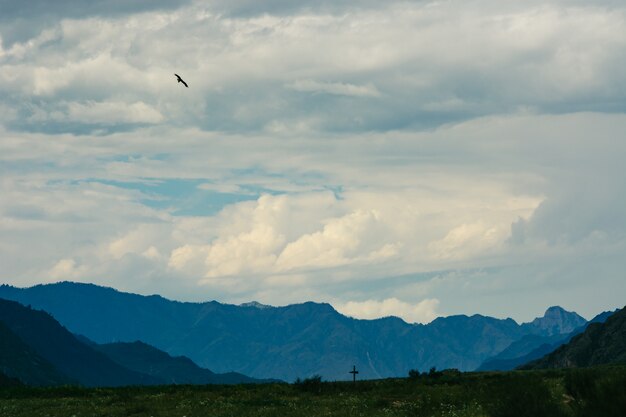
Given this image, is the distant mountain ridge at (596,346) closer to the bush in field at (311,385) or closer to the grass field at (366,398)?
the grass field at (366,398)

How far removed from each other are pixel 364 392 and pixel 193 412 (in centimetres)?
1517

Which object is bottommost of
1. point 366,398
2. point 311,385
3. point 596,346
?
point 366,398

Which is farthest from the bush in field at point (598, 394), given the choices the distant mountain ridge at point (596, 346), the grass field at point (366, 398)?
the distant mountain ridge at point (596, 346)

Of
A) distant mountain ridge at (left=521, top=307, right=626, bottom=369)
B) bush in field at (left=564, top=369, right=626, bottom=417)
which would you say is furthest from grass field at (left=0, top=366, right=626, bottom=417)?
distant mountain ridge at (left=521, top=307, right=626, bottom=369)

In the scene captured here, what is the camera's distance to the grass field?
34062mm

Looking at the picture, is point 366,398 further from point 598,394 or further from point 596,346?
point 596,346

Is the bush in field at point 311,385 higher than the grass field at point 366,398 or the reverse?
higher

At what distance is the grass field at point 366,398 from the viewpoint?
34062mm

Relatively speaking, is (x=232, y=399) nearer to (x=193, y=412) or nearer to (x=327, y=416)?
(x=193, y=412)

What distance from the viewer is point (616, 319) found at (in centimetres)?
17325

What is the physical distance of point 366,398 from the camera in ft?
186

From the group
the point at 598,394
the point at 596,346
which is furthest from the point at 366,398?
the point at 596,346

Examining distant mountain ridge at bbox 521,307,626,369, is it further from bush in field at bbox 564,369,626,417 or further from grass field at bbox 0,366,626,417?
bush in field at bbox 564,369,626,417

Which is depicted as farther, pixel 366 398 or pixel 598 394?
pixel 366 398
